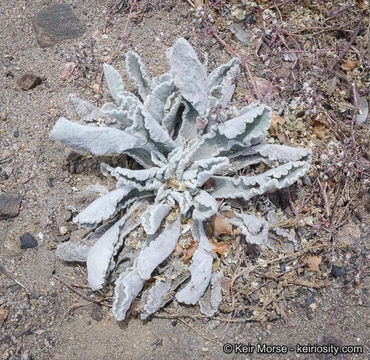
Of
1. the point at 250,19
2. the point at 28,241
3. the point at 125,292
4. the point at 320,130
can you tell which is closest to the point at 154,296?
the point at 125,292

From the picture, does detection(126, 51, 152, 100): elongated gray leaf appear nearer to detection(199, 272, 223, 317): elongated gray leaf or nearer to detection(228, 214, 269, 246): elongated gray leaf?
detection(228, 214, 269, 246): elongated gray leaf

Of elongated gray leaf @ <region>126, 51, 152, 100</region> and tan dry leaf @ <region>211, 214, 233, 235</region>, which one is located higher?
elongated gray leaf @ <region>126, 51, 152, 100</region>

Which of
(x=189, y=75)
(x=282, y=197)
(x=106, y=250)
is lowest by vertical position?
(x=282, y=197)

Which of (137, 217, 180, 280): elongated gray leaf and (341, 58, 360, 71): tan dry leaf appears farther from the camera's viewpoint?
(341, 58, 360, 71): tan dry leaf

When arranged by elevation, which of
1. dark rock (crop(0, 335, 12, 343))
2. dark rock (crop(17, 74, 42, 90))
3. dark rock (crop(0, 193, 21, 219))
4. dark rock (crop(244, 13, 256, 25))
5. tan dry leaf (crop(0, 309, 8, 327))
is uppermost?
dark rock (crop(244, 13, 256, 25))

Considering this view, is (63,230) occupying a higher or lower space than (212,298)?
higher

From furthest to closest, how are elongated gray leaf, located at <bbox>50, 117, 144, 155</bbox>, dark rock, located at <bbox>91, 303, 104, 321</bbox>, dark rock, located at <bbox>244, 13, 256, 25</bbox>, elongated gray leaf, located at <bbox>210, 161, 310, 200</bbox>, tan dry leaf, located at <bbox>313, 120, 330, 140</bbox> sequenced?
dark rock, located at <bbox>244, 13, 256, 25</bbox>, tan dry leaf, located at <bbox>313, 120, 330, 140</bbox>, dark rock, located at <bbox>91, 303, 104, 321</bbox>, elongated gray leaf, located at <bbox>210, 161, 310, 200</bbox>, elongated gray leaf, located at <bbox>50, 117, 144, 155</bbox>

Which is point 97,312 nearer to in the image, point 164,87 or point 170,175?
point 170,175

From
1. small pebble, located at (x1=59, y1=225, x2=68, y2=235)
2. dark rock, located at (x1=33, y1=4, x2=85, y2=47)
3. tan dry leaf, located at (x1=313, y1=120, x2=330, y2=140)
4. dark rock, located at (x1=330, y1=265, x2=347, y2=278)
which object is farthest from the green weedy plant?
Answer: dark rock, located at (x1=33, y1=4, x2=85, y2=47)
